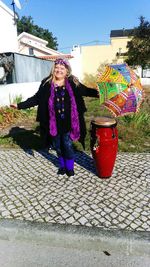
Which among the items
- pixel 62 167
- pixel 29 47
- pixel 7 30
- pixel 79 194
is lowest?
pixel 79 194

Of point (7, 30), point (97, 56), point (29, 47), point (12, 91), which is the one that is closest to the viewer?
point (12, 91)

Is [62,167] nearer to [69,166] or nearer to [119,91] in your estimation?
[69,166]

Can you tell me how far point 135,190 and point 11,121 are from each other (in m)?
5.69

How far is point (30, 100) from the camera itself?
446 centimetres

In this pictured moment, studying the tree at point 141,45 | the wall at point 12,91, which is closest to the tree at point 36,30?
the tree at point 141,45

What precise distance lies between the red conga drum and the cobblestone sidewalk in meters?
0.22

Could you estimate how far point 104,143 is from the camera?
422 centimetres

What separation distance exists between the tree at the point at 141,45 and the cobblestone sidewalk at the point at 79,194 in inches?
852

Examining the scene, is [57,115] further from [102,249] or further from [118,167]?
[102,249]

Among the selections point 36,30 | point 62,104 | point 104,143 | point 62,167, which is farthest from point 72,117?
point 36,30

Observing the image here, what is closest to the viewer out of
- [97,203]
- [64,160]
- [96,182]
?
[97,203]

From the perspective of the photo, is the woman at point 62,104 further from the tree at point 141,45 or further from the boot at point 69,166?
the tree at point 141,45

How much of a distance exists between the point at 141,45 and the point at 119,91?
23.0 m

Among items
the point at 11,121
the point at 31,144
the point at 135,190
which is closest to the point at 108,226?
the point at 135,190
